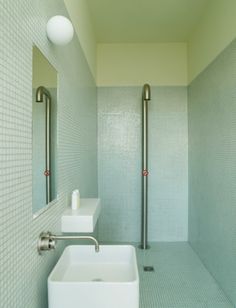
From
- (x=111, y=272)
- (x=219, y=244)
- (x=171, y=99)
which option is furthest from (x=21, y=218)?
(x=171, y=99)

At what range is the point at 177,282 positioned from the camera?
7.94 ft

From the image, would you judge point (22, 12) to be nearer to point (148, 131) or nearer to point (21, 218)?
point (21, 218)

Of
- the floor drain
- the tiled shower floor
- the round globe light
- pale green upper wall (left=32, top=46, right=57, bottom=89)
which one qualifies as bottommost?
the tiled shower floor

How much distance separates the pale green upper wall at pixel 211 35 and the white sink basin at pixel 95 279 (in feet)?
5.59

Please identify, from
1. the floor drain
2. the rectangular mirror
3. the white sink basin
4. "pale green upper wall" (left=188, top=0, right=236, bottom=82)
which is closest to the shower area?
the floor drain

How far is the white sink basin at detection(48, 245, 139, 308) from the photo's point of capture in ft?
3.36

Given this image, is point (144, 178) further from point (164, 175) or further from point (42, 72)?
point (42, 72)

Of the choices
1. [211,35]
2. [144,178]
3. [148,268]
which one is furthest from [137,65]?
[148,268]

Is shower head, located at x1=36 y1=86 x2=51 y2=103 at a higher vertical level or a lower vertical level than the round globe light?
lower

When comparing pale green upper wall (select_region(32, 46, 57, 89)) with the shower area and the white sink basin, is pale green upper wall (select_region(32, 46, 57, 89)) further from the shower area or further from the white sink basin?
the shower area

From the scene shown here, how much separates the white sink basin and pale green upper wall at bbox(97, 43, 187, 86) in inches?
96.2

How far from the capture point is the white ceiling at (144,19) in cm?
262

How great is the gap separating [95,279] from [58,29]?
1150 millimetres

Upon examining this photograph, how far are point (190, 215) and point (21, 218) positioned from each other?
2.74 meters
